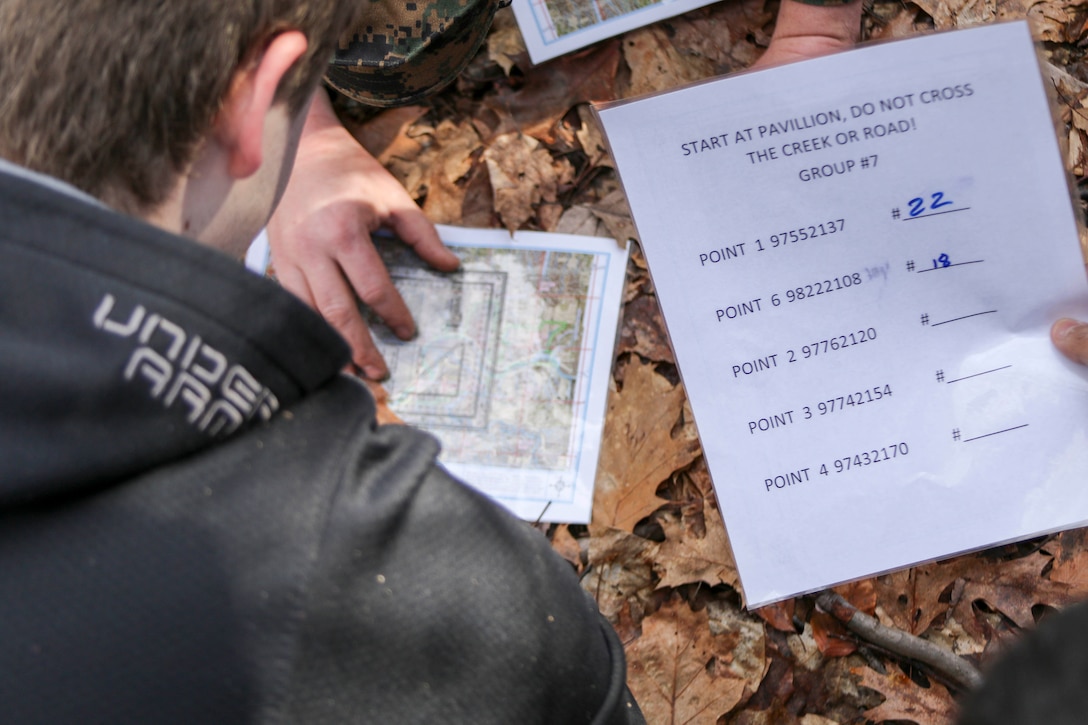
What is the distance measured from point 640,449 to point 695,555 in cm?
23

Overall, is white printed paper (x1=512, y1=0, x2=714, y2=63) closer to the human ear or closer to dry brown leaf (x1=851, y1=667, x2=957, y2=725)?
the human ear

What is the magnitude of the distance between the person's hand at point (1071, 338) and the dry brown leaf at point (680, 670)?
757 mm

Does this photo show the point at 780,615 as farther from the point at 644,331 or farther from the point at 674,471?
the point at 644,331

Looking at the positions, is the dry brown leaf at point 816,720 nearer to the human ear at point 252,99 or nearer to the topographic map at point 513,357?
the topographic map at point 513,357

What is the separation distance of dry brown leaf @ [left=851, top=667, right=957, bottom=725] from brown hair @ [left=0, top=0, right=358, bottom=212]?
1394 mm

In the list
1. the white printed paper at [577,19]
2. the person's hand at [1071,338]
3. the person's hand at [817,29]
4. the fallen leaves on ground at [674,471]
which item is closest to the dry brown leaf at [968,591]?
the fallen leaves on ground at [674,471]

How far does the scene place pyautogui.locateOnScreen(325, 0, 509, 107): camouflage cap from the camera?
129 cm

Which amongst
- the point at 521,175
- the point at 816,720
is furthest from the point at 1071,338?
the point at 521,175

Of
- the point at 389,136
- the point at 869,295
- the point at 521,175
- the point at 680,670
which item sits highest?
the point at 389,136

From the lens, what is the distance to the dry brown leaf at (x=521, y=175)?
1.49 meters

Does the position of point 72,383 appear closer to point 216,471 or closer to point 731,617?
point 216,471

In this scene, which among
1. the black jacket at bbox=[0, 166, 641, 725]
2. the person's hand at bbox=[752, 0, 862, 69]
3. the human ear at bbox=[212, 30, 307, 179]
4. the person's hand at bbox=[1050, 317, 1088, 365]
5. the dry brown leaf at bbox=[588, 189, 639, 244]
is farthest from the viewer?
the dry brown leaf at bbox=[588, 189, 639, 244]

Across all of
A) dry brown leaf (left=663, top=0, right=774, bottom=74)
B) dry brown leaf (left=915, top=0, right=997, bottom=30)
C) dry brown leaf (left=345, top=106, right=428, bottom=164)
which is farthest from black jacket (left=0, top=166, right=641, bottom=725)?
dry brown leaf (left=915, top=0, right=997, bottom=30)

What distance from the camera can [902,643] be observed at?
1301 millimetres
